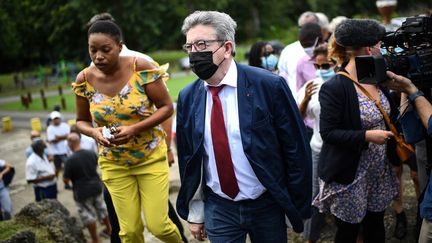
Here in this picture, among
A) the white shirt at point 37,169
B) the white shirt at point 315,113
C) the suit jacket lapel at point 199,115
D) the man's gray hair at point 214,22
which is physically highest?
the man's gray hair at point 214,22

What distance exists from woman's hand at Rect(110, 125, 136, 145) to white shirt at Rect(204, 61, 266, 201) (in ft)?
3.01

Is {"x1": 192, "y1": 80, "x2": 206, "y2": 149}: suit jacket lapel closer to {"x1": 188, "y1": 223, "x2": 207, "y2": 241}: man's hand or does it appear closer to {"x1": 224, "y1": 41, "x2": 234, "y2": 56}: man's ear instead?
{"x1": 224, "y1": 41, "x2": 234, "y2": 56}: man's ear

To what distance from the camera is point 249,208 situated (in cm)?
287

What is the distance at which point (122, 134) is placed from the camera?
3539 millimetres

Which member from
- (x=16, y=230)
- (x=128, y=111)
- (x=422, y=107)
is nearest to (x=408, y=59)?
(x=422, y=107)

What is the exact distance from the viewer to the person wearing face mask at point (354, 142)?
3.22m

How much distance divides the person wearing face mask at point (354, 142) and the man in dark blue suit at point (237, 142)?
1.80ft

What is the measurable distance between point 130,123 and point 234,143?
125 cm

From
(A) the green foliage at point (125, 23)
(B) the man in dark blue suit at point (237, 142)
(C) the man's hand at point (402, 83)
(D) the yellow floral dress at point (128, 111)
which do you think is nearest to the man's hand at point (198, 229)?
(B) the man in dark blue suit at point (237, 142)

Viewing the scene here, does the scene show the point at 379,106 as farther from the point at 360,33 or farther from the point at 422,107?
the point at 422,107

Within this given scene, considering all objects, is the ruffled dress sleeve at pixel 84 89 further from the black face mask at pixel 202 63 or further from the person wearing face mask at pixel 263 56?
the person wearing face mask at pixel 263 56

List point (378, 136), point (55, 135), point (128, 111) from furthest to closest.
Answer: point (55, 135) → point (128, 111) → point (378, 136)

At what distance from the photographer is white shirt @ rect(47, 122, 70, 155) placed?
10.9 meters

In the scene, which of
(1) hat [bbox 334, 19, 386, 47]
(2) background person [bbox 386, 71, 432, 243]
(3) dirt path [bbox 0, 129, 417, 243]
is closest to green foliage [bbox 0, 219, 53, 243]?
(3) dirt path [bbox 0, 129, 417, 243]
